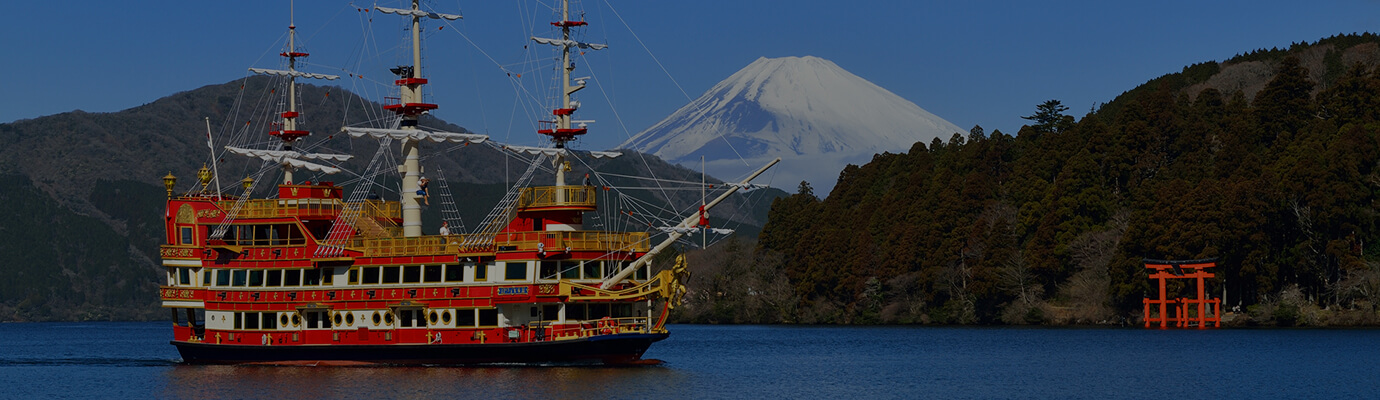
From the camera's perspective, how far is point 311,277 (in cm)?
5381

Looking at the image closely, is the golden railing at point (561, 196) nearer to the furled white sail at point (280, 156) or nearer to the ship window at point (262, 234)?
the ship window at point (262, 234)

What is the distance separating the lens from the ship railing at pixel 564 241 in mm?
50594

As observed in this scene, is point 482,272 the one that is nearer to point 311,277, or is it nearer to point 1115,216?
point 311,277

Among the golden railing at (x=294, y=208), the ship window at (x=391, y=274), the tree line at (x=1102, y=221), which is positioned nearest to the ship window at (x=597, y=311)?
the ship window at (x=391, y=274)

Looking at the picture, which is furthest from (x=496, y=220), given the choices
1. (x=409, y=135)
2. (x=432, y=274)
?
(x=409, y=135)

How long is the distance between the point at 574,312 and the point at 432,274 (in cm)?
474

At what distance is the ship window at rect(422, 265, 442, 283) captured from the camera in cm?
5191

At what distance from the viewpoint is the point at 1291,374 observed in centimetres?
4878

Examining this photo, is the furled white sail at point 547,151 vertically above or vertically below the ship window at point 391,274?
above

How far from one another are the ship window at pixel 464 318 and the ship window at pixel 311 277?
5.22m

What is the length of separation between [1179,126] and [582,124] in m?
52.7

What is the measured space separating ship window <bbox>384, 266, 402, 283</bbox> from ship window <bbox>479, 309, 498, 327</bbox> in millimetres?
3138

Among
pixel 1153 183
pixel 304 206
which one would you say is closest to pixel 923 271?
pixel 1153 183

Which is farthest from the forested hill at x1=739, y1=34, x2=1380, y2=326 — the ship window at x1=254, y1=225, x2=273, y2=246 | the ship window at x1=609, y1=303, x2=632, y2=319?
the ship window at x1=254, y1=225, x2=273, y2=246
